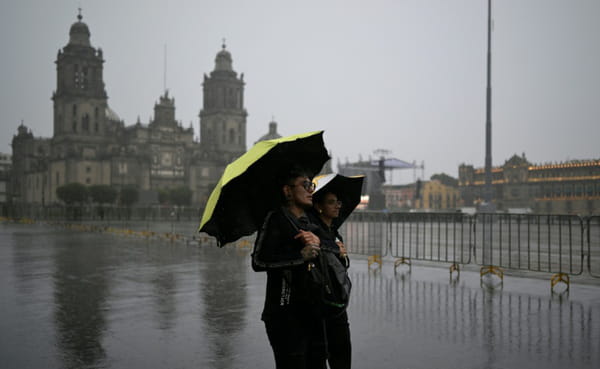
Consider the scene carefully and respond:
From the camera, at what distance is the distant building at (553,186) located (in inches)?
725

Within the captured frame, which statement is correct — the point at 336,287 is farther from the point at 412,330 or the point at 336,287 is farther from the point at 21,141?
the point at 21,141

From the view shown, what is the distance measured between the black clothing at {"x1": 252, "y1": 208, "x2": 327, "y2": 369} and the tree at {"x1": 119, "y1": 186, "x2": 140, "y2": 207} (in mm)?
77311

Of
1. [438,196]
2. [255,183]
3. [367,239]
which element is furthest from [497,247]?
[438,196]

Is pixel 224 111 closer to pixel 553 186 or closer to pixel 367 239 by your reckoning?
pixel 553 186

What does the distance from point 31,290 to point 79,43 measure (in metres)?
89.1

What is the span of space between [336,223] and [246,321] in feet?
10.5

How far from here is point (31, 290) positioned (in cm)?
962

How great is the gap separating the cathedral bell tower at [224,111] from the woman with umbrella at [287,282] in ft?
329

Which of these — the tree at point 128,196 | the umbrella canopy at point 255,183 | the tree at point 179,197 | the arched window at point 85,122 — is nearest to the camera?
the umbrella canopy at point 255,183

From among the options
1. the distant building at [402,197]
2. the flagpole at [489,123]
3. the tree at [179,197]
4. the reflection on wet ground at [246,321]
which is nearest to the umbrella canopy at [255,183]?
the reflection on wet ground at [246,321]

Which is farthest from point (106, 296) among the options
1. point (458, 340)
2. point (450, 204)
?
point (450, 204)

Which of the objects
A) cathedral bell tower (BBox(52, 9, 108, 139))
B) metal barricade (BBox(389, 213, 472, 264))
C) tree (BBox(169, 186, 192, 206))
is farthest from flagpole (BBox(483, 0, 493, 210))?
cathedral bell tower (BBox(52, 9, 108, 139))

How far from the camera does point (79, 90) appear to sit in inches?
3452

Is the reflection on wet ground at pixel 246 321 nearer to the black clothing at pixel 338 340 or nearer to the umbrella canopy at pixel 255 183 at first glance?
the black clothing at pixel 338 340
